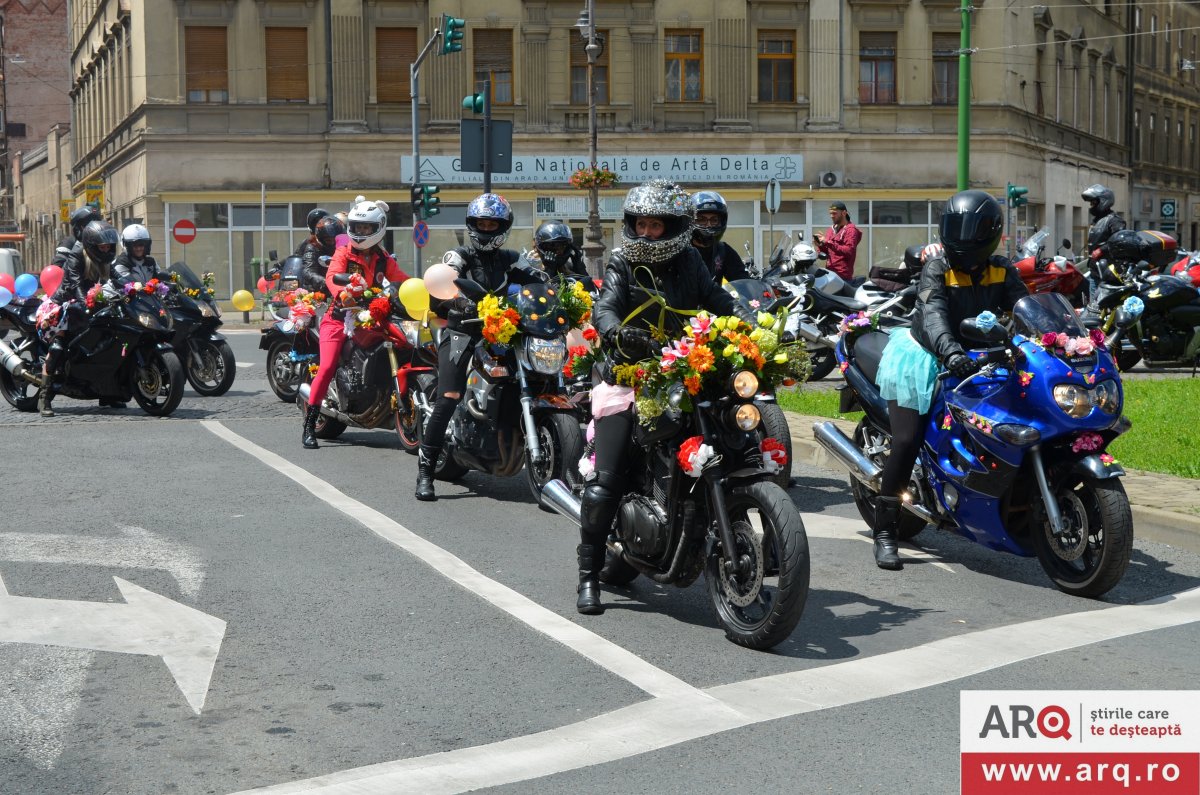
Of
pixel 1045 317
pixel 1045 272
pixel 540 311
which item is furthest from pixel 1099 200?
pixel 1045 317

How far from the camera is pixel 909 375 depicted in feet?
23.9

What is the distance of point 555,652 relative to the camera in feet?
19.4

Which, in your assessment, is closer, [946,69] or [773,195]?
[773,195]

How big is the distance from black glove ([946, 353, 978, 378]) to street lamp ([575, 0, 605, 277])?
24800 mm

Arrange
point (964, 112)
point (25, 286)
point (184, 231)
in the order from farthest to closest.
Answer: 1. point (184, 231)
2. point (964, 112)
3. point (25, 286)

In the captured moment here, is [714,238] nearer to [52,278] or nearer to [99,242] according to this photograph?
[99,242]

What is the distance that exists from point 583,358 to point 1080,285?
11.2 metres

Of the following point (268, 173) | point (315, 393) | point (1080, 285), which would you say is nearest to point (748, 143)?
point (268, 173)

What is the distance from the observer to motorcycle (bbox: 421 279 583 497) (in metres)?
8.88

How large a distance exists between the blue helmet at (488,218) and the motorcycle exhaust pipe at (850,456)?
2.56m

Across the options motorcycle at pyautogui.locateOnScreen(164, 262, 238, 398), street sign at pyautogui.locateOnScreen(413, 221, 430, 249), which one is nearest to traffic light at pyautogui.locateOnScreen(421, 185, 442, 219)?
street sign at pyautogui.locateOnScreen(413, 221, 430, 249)

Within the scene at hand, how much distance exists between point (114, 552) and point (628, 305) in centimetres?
306

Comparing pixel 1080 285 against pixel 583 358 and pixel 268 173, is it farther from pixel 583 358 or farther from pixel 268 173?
pixel 268 173

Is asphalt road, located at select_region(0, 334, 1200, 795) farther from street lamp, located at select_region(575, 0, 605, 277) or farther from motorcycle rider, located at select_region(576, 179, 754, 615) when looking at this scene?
street lamp, located at select_region(575, 0, 605, 277)
